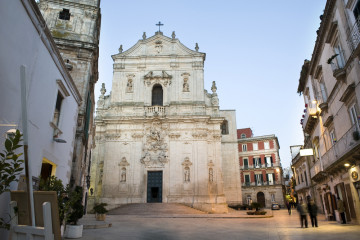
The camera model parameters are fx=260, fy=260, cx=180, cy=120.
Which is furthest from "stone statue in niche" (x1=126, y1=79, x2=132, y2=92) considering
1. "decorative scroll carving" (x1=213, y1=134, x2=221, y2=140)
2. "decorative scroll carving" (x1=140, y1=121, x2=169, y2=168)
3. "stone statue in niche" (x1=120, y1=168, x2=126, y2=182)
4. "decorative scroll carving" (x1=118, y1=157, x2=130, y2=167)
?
"decorative scroll carving" (x1=213, y1=134, x2=221, y2=140)

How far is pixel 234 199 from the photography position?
29203 millimetres

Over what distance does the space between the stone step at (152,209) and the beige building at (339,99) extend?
1076cm

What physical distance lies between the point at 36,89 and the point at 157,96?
73.4 feet

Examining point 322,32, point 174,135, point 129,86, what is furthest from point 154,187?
point 322,32

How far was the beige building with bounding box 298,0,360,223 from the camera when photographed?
10.1m

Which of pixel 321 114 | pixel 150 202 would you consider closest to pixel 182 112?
pixel 150 202

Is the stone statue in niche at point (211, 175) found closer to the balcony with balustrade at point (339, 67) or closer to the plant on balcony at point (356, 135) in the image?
the balcony with balustrade at point (339, 67)

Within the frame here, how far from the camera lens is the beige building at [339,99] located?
10.1 meters

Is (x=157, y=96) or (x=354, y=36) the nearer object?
(x=354, y=36)

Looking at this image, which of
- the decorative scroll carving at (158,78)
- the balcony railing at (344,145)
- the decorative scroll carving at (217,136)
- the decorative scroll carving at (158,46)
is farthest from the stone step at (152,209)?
the decorative scroll carving at (158,46)

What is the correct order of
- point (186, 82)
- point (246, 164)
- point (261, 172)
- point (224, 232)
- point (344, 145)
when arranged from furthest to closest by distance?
point (246, 164) < point (261, 172) < point (186, 82) < point (344, 145) < point (224, 232)

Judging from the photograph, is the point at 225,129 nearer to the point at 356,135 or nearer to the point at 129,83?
the point at 129,83

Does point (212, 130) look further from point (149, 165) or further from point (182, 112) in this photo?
point (149, 165)

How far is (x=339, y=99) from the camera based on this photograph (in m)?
11.8
